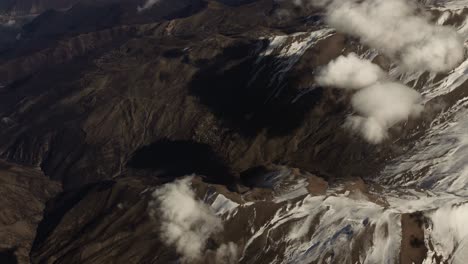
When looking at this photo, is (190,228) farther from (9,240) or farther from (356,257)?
(9,240)

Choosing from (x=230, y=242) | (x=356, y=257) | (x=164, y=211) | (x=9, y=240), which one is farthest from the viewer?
(x=9, y=240)

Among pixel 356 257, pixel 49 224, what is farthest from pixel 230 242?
pixel 49 224

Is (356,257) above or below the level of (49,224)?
above

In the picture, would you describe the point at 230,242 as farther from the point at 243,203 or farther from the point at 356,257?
the point at 356,257

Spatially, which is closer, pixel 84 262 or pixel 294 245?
pixel 294 245

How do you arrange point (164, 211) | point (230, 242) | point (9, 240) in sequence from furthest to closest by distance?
point (9, 240), point (164, 211), point (230, 242)

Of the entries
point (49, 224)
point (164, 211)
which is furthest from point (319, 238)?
point (49, 224)

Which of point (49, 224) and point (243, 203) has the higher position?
point (243, 203)

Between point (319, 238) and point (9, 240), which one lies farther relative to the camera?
point (9, 240)

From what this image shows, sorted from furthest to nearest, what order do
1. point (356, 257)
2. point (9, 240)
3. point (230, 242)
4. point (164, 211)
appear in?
1. point (9, 240)
2. point (164, 211)
3. point (230, 242)
4. point (356, 257)
